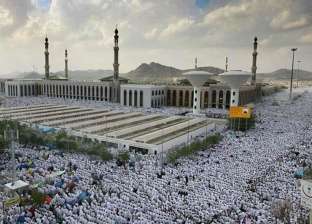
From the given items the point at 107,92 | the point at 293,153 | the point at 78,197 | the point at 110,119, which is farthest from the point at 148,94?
the point at 78,197

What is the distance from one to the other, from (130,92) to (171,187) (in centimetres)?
3354

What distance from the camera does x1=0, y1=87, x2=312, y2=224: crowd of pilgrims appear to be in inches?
479

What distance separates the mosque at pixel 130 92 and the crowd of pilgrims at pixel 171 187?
2168 centimetres

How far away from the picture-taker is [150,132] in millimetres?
26562

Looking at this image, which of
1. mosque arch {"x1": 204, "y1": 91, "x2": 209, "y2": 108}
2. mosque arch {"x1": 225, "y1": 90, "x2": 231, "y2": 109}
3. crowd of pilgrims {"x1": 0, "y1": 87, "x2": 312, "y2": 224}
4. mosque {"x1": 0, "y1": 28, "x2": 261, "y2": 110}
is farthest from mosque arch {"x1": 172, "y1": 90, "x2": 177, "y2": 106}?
crowd of pilgrims {"x1": 0, "y1": 87, "x2": 312, "y2": 224}

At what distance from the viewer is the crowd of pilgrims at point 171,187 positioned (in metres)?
12.2

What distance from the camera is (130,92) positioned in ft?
156

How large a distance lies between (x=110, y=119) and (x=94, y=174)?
16.6 meters

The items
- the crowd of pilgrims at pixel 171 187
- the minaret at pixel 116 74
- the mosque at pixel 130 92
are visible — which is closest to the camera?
the crowd of pilgrims at pixel 171 187

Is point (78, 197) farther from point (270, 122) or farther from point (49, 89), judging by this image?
point (49, 89)

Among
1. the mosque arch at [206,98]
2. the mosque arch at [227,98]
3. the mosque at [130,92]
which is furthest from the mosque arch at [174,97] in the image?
the mosque arch at [227,98]

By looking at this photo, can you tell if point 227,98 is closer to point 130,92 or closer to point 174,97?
point 174,97

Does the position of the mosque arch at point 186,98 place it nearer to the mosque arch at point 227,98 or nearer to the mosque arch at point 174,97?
the mosque arch at point 174,97

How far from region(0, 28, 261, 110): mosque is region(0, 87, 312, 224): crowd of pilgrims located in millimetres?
21683
